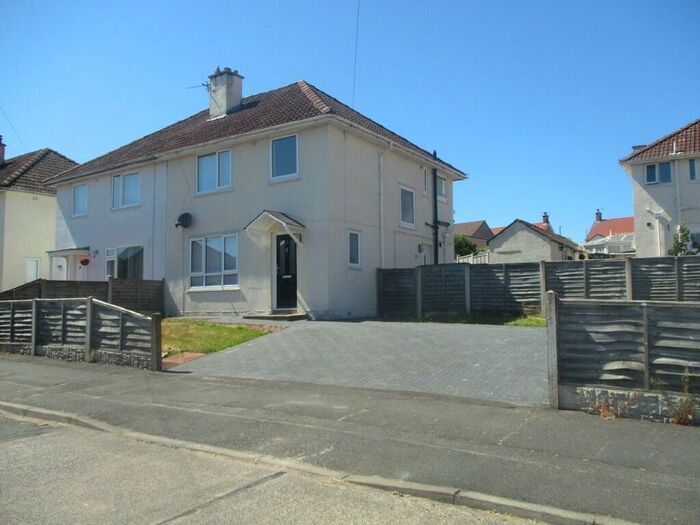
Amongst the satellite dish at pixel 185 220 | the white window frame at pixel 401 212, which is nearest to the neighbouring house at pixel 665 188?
the white window frame at pixel 401 212

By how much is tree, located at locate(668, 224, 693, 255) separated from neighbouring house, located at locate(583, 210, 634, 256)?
29.5m

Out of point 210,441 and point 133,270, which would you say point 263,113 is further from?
point 210,441

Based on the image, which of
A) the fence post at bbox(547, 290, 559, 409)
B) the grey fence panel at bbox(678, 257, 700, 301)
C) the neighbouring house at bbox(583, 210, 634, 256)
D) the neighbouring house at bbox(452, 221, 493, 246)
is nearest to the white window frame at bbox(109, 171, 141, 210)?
the grey fence panel at bbox(678, 257, 700, 301)

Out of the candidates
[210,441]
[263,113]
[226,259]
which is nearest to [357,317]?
[226,259]

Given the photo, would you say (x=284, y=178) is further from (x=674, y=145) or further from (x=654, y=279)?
(x=674, y=145)

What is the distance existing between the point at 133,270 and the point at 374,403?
57.1ft

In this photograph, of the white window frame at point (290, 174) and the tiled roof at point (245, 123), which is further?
the tiled roof at point (245, 123)

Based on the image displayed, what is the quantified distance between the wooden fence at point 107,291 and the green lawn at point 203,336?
344 cm

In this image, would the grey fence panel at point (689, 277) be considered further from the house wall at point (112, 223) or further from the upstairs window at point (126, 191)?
the upstairs window at point (126, 191)

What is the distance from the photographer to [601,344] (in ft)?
24.4

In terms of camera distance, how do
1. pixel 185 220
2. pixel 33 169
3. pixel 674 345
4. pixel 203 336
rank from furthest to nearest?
1. pixel 33 169
2. pixel 185 220
3. pixel 203 336
4. pixel 674 345

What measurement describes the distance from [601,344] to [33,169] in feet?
108

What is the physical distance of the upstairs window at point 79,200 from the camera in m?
25.4

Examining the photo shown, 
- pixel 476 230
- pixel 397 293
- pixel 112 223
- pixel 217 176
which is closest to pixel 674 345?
pixel 397 293
